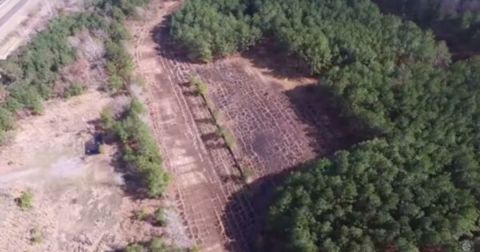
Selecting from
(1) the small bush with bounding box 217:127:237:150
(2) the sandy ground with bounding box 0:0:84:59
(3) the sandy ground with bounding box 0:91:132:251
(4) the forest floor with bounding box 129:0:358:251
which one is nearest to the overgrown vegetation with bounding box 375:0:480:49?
(4) the forest floor with bounding box 129:0:358:251

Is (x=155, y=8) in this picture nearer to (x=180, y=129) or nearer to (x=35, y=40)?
(x=35, y=40)

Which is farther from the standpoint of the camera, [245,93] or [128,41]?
[128,41]

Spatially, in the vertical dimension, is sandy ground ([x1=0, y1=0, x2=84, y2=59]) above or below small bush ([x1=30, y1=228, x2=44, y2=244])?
above

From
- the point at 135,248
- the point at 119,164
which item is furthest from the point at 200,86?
the point at 135,248

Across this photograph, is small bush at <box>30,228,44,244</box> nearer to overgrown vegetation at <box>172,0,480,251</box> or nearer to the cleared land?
the cleared land

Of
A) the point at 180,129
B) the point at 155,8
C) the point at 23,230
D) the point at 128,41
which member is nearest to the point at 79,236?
the point at 23,230

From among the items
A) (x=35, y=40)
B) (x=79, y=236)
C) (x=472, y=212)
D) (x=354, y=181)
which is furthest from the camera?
(x=35, y=40)

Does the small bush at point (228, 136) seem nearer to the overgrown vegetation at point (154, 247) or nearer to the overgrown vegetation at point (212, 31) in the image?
the overgrown vegetation at point (212, 31)
